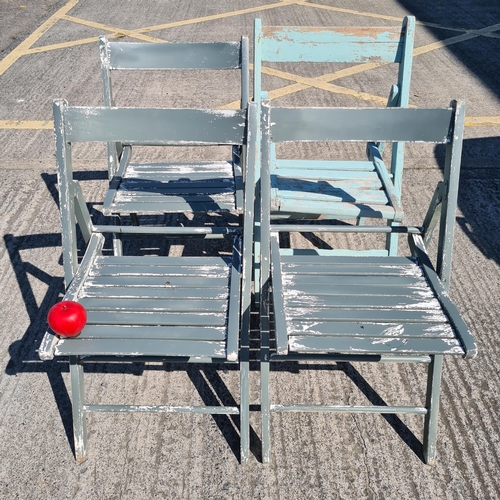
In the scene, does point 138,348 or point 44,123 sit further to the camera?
point 44,123

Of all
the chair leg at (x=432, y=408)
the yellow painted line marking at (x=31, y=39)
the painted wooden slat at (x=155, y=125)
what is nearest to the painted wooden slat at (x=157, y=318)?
the painted wooden slat at (x=155, y=125)

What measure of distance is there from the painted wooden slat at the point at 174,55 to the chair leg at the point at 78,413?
72.8 inches

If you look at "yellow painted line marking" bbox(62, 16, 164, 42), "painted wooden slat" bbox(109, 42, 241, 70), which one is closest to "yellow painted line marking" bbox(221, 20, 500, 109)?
"yellow painted line marking" bbox(62, 16, 164, 42)

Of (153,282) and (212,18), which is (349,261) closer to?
(153,282)

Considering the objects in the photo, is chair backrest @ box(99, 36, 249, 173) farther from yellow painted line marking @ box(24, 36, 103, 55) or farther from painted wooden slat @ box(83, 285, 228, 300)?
yellow painted line marking @ box(24, 36, 103, 55)

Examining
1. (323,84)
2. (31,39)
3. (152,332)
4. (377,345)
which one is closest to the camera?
(377,345)

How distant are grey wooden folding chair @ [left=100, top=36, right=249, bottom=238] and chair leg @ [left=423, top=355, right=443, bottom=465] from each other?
126 cm

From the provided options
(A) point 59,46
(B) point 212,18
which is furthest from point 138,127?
(B) point 212,18

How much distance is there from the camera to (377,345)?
2.20m

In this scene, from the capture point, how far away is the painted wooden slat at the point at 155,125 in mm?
2486

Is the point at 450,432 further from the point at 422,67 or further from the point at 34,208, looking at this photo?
the point at 422,67

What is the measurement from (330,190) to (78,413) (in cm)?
169

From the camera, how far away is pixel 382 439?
2.72m

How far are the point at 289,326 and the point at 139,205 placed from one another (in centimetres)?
123
